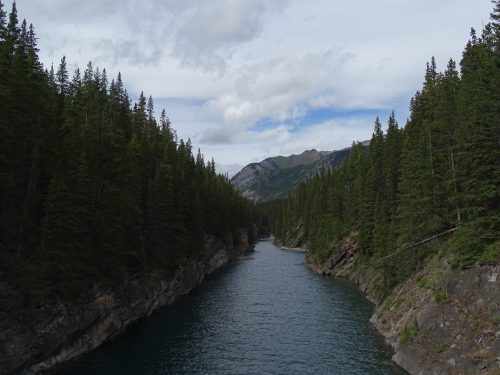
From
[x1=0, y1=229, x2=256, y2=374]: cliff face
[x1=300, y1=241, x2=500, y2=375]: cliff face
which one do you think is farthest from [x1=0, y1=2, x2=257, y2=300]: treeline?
[x1=300, y1=241, x2=500, y2=375]: cliff face

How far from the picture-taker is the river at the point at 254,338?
118 ft

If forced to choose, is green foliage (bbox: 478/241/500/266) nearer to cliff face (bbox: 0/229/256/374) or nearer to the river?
the river

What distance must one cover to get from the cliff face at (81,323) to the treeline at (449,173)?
1213 inches

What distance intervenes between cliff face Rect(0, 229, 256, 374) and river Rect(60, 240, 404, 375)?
1375mm

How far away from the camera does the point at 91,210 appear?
46.3 m

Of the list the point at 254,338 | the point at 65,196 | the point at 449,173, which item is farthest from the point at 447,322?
the point at 65,196

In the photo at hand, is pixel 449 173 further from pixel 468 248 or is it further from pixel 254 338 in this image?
pixel 254 338

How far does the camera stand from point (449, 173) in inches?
1751

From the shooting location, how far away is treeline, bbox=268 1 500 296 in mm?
33566

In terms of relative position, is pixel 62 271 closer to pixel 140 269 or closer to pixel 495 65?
pixel 140 269

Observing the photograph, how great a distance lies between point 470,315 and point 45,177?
40.5 metres

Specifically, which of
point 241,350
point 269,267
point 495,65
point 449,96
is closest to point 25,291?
point 241,350

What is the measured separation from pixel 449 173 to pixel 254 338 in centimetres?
2743

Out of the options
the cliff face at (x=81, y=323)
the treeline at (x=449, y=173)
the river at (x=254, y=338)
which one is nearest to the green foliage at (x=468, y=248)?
the treeline at (x=449, y=173)
